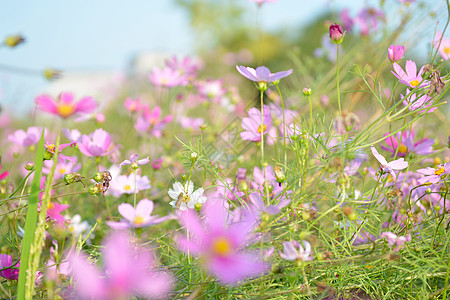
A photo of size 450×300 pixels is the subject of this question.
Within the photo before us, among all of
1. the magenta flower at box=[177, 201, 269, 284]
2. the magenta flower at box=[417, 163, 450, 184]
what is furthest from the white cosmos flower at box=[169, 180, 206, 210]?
the magenta flower at box=[417, 163, 450, 184]

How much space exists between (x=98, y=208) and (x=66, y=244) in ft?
0.57

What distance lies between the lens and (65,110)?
52cm

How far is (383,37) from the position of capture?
48.9 inches

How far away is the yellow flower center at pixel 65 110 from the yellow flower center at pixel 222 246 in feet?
0.87

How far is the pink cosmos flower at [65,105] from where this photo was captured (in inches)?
19.9

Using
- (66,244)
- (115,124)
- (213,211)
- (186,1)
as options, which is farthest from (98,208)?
(186,1)

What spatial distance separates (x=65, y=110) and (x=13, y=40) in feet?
0.81

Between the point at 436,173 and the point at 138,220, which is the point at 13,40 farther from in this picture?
the point at 436,173

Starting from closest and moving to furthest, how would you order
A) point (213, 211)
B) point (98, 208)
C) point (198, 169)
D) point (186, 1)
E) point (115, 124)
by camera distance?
point (213, 211) → point (198, 169) → point (98, 208) → point (115, 124) → point (186, 1)

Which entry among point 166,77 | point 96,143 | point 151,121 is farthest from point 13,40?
point 166,77

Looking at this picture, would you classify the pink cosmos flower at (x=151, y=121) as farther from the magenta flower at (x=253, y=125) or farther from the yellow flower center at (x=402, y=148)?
the yellow flower center at (x=402, y=148)

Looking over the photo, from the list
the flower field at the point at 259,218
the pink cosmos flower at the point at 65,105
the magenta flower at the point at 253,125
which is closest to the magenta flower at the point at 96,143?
the flower field at the point at 259,218

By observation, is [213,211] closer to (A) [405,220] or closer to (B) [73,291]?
(B) [73,291]

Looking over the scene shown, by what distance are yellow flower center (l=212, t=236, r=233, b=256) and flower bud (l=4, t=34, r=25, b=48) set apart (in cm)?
51
